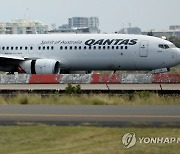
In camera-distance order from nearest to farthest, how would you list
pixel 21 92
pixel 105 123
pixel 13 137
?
pixel 13 137
pixel 105 123
pixel 21 92

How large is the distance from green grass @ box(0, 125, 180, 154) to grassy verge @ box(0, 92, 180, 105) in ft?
28.2

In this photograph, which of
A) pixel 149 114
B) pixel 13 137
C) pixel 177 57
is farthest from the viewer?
pixel 177 57

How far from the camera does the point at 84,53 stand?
141 ft

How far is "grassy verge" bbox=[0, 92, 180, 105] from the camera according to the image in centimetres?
2543

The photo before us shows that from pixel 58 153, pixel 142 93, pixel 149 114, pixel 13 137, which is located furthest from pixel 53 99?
pixel 58 153

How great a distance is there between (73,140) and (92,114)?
5666 millimetres

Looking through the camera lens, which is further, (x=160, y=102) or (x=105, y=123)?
(x=160, y=102)

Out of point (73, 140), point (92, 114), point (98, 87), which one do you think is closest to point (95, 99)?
point (92, 114)

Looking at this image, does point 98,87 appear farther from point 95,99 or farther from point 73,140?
point 73,140

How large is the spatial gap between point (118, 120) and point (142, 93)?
8962 millimetres

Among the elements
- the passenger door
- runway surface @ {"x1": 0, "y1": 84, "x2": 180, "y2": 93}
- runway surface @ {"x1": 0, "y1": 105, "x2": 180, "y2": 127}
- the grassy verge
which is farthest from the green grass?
the passenger door

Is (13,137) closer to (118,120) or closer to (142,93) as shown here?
(118,120)

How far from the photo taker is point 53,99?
1064 inches

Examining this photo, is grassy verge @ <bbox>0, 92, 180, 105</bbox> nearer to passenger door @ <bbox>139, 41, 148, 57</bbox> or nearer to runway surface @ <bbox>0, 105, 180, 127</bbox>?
runway surface @ <bbox>0, 105, 180, 127</bbox>
